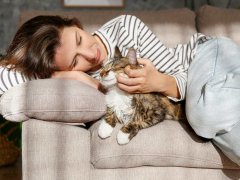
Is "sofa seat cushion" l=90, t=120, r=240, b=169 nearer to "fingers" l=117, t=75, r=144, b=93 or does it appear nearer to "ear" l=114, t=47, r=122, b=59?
"fingers" l=117, t=75, r=144, b=93

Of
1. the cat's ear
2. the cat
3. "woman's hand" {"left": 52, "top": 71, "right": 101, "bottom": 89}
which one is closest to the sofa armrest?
the cat

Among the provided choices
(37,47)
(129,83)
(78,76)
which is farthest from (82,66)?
(129,83)

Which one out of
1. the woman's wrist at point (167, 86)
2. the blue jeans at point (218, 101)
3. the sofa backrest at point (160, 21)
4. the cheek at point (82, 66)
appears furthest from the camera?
the sofa backrest at point (160, 21)

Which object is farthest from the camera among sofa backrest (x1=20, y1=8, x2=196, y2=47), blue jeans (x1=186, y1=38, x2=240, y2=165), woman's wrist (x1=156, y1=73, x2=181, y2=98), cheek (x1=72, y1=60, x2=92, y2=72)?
sofa backrest (x1=20, y1=8, x2=196, y2=47)

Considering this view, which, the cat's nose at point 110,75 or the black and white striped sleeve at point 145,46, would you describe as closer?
the cat's nose at point 110,75

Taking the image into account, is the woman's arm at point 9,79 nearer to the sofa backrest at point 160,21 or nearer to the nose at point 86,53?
the nose at point 86,53

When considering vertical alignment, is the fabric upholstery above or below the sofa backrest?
below

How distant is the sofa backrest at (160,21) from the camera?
6.84 ft

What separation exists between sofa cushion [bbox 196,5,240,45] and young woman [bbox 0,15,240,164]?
46 cm

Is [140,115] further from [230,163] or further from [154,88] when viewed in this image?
[230,163]

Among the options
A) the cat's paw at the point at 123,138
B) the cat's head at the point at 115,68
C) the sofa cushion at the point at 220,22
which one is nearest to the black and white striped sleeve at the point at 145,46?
the cat's head at the point at 115,68

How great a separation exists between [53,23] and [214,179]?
3.01 ft

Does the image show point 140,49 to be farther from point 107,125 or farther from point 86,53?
point 107,125

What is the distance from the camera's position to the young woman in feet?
4.41
